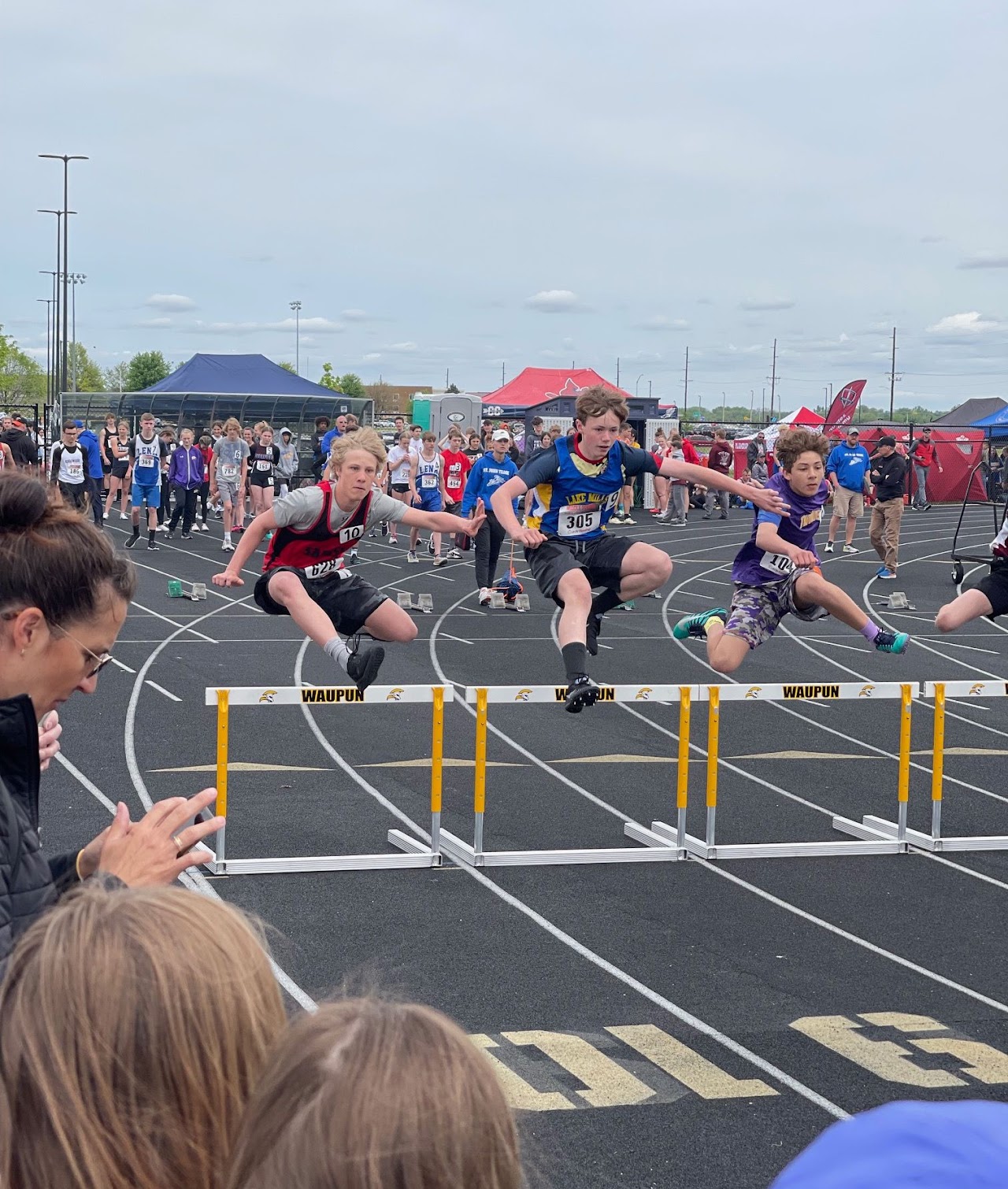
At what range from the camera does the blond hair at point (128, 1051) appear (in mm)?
1326

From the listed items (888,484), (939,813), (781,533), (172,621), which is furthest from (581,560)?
(888,484)

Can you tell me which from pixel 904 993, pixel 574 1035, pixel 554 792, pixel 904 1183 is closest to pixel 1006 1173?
pixel 904 1183

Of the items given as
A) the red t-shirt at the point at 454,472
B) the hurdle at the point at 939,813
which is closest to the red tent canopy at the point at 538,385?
the red t-shirt at the point at 454,472

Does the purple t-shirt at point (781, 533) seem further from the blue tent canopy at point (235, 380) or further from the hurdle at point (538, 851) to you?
the blue tent canopy at point (235, 380)

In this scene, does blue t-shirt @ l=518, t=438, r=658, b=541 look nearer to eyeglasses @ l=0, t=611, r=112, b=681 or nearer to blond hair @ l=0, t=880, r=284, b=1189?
eyeglasses @ l=0, t=611, r=112, b=681

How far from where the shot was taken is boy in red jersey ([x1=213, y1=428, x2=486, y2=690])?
7.30 m

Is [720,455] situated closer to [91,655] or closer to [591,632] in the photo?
[591,632]

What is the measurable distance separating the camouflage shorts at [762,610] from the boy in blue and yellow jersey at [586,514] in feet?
2.43

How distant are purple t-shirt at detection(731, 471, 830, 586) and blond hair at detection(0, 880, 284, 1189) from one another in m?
6.64

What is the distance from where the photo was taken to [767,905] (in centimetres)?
834

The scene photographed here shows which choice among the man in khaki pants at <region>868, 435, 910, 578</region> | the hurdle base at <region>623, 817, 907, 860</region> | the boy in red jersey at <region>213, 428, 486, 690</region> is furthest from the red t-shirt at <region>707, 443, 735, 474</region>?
the boy in red jersey at <region>213, 428, 486, 690</region>

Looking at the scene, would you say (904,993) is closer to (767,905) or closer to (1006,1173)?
(767,905)

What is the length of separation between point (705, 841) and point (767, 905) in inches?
42.0

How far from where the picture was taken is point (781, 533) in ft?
26.5
